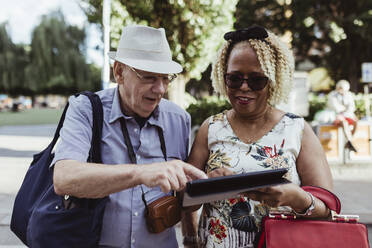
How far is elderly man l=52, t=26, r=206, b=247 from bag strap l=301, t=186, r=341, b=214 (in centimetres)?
57

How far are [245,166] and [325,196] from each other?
14.8 inches

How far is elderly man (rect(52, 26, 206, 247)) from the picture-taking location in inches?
58.7

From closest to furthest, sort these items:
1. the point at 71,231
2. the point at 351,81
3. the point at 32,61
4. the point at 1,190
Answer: the point at 71,231 → the point at 1,190 → the point at 351,81 → the point at 32,61

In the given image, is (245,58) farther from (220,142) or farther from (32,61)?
(32,61)

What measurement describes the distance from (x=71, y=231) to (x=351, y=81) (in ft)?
76.4

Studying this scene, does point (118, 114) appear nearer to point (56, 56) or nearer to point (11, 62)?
point (56, 56)

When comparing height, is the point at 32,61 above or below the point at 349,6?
below

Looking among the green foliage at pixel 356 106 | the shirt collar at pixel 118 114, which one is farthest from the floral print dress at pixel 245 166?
the green foliage at pixel 356 106

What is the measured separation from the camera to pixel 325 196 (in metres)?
1.62

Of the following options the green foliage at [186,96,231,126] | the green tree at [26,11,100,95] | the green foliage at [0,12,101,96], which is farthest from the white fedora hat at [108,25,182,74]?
the green foliage at [0,12,101,96]

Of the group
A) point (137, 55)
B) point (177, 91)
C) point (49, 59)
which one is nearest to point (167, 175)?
point (137, 55)

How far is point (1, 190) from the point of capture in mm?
7230

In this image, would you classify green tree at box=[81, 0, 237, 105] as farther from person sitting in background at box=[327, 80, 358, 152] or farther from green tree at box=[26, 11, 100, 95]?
green tree at box=[26, 11, 100, 95]

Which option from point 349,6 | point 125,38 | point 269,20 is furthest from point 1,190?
point 349,6
